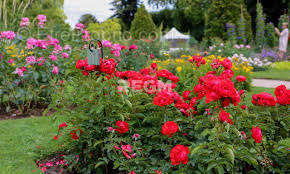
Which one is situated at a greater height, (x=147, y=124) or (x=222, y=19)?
(x=222, y=19)

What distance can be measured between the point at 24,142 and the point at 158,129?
5.84 ft

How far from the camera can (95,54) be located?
1.92 metres

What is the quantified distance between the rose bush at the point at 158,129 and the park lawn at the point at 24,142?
1.18 ft

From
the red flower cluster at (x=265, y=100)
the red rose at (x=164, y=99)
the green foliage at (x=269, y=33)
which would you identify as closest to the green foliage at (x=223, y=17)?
the green foliage at (x=269, y=33)

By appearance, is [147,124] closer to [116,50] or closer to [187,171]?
[187,171]

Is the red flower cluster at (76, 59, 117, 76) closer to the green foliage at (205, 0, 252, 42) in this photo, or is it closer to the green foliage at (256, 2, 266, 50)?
the green foliage at (256, 2, 266, 50)

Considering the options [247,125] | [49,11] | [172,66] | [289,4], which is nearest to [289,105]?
[247,125]

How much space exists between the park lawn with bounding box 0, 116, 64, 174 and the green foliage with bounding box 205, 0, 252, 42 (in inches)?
441

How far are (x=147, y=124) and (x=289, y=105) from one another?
132 centimetres

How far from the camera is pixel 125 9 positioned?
89.0 ft

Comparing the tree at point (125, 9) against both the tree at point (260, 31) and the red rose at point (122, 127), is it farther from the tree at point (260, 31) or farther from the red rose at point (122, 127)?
the red rose at point (122, 127)

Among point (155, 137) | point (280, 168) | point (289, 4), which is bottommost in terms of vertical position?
point (280, 168)

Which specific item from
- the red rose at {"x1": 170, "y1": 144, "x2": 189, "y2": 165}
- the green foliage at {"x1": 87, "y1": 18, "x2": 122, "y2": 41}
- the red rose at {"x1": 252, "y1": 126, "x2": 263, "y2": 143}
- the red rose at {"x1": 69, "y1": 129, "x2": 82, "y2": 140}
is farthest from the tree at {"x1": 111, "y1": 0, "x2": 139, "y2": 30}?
the red rose at {"x1": 170, "y1": 144, "x2": 189, "y2": 165}

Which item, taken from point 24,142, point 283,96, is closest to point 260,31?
point 283,96
